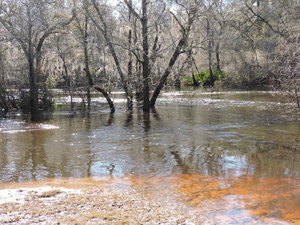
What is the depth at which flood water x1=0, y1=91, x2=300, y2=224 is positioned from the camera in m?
6.59

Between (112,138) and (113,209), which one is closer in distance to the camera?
(113,209)

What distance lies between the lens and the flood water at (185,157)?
6586 millimetres

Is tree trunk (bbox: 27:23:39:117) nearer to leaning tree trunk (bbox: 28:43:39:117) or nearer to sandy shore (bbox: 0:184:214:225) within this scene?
leaning tree trunk (bbox: 28:43:39:117)

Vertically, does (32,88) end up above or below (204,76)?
below

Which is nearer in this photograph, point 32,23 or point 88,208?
point 88,208

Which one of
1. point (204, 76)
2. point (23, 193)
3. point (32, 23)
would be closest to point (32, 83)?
point (32, 23)

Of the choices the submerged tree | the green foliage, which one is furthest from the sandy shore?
the green foliage

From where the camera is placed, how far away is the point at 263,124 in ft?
51.2

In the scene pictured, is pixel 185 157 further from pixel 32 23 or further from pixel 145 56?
pixel 32 23

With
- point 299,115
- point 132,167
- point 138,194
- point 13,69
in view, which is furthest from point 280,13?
point 138,194

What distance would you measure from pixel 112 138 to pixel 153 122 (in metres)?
4.19

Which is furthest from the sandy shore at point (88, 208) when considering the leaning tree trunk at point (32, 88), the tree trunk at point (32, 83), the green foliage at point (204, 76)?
the green foliage at point (204, 76)

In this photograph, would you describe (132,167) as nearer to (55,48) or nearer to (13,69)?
(13,69)

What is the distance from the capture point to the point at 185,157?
401 inches
